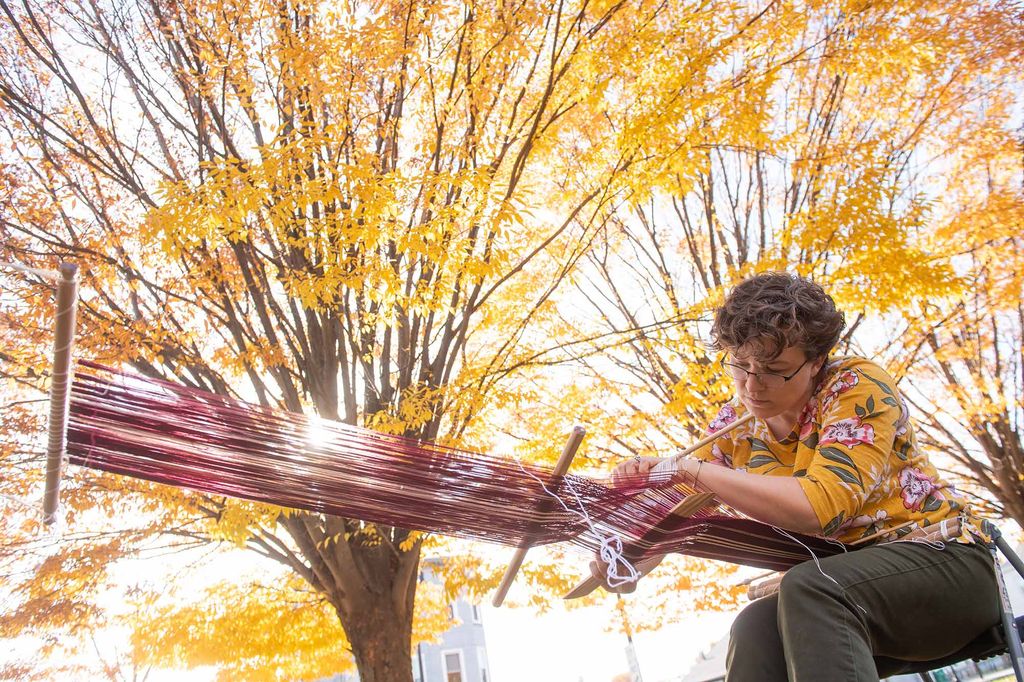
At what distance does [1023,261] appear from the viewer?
6.39 m

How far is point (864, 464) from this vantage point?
138 centimetres

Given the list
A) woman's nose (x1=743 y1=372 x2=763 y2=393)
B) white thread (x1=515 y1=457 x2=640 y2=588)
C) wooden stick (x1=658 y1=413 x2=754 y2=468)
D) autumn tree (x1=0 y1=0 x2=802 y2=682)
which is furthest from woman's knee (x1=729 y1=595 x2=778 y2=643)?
autumn tree (x1=0 y1=0 x2=802 y2=682)

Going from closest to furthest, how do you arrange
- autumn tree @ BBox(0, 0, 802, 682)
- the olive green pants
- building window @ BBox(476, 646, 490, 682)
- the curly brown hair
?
the olive green pants < the curly brown hair < autumn tree @ BBox(0, 0, 802, 682) < building window @ BBox(476, 646, 490, 682)

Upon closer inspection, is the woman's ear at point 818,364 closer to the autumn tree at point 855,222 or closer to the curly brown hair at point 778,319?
the curly brown hair at point 778,319

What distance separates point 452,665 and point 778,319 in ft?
82.0

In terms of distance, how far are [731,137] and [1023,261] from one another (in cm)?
370

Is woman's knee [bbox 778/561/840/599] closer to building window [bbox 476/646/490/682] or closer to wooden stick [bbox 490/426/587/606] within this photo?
wooden stick [bbox 490/426/587/606]

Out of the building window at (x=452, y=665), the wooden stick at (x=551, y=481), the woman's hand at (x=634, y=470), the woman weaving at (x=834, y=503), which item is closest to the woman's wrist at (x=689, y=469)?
the woman weaving at (x=834, y=503)

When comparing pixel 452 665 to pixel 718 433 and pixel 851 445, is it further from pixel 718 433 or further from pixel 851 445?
pixel 851 445

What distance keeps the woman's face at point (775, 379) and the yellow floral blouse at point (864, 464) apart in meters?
0.04

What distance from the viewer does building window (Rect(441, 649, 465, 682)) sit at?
23.6m

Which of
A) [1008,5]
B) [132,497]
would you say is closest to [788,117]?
[1008,5]

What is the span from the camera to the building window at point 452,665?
23578mm

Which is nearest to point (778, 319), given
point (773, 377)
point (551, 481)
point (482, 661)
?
point (773, 377)
